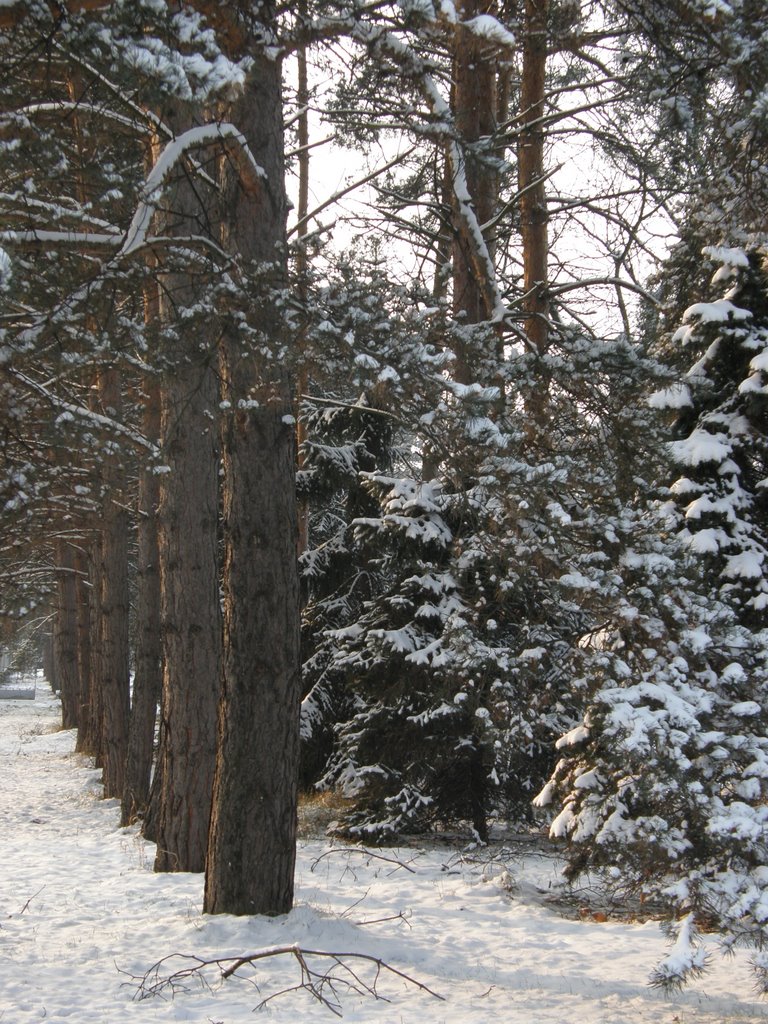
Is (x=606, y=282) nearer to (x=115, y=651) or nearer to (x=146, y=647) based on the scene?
(x=146, y=647)

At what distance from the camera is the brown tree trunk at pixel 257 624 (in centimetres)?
652

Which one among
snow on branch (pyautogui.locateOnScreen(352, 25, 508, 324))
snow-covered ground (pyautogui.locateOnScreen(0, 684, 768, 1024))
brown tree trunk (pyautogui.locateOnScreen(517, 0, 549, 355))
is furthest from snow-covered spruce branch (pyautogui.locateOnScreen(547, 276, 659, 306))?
snow-covered ground (pyautogui.locateOnScreen(0, 684, 768, 1024))

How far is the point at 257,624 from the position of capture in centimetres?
657

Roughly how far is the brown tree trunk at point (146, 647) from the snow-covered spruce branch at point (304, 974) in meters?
7.24

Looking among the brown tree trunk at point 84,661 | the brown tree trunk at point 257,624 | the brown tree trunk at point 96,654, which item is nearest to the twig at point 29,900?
the brown tree trunk at point 257,624

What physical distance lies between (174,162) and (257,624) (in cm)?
305

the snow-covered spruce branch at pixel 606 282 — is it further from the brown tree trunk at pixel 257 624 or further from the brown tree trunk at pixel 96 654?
the brown tree trunk at pixel 96 654

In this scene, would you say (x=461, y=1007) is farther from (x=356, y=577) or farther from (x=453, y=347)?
(x=356, y=577)

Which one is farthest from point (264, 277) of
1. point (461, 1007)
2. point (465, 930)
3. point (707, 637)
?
point (465, 930)

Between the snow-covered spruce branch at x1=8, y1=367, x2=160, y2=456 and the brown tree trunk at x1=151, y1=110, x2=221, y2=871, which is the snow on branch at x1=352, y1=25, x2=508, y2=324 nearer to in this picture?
the brown tree trunk at x1=151, y1=110, x2=221, y2=871

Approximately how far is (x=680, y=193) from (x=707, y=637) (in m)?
4.56

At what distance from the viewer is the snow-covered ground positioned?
5.31 meters

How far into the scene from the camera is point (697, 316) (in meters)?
7.86

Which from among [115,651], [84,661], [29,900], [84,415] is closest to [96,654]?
[115,651]
